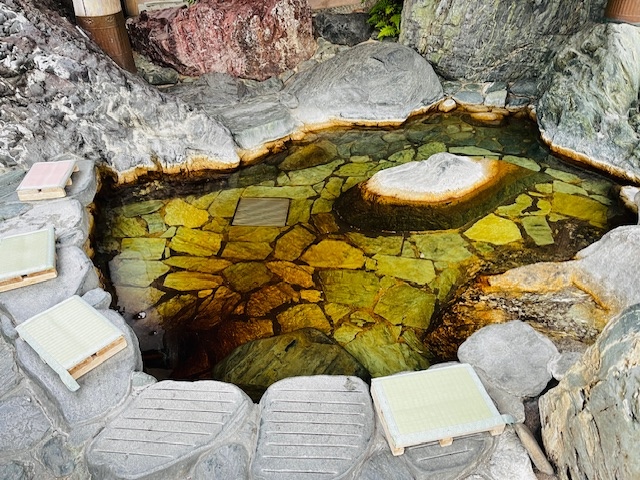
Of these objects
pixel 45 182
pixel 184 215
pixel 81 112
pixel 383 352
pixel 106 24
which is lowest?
pixel 383 352

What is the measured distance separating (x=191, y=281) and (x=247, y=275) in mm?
589

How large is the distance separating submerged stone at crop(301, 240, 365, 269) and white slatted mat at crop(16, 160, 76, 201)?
281 cm

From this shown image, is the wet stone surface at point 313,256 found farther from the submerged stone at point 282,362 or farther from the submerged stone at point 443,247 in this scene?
the submerged stone at point 282,362

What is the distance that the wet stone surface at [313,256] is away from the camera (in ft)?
14.3

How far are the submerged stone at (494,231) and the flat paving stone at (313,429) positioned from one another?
2959 millimetres

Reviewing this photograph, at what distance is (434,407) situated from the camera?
2.80 meters

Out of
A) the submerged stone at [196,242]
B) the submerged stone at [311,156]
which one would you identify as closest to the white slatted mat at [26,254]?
the submerged stone at [196,242]

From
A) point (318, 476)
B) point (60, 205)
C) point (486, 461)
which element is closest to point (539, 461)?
point (486, 461)

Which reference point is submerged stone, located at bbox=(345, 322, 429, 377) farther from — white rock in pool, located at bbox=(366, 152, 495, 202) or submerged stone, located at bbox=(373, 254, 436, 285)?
white rock in pool, located at bbox=(366, 152, 495, 202)

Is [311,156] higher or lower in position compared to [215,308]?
higher

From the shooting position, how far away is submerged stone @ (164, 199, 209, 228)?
592cm

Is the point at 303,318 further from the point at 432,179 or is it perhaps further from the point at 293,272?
the point at 432,179

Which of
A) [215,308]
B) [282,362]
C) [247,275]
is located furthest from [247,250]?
[282,362]

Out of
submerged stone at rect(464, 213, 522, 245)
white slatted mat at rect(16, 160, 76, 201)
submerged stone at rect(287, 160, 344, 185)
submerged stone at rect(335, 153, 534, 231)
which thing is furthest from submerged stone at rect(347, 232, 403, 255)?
white slatted mat at rect(16, 160, 76, 201)
